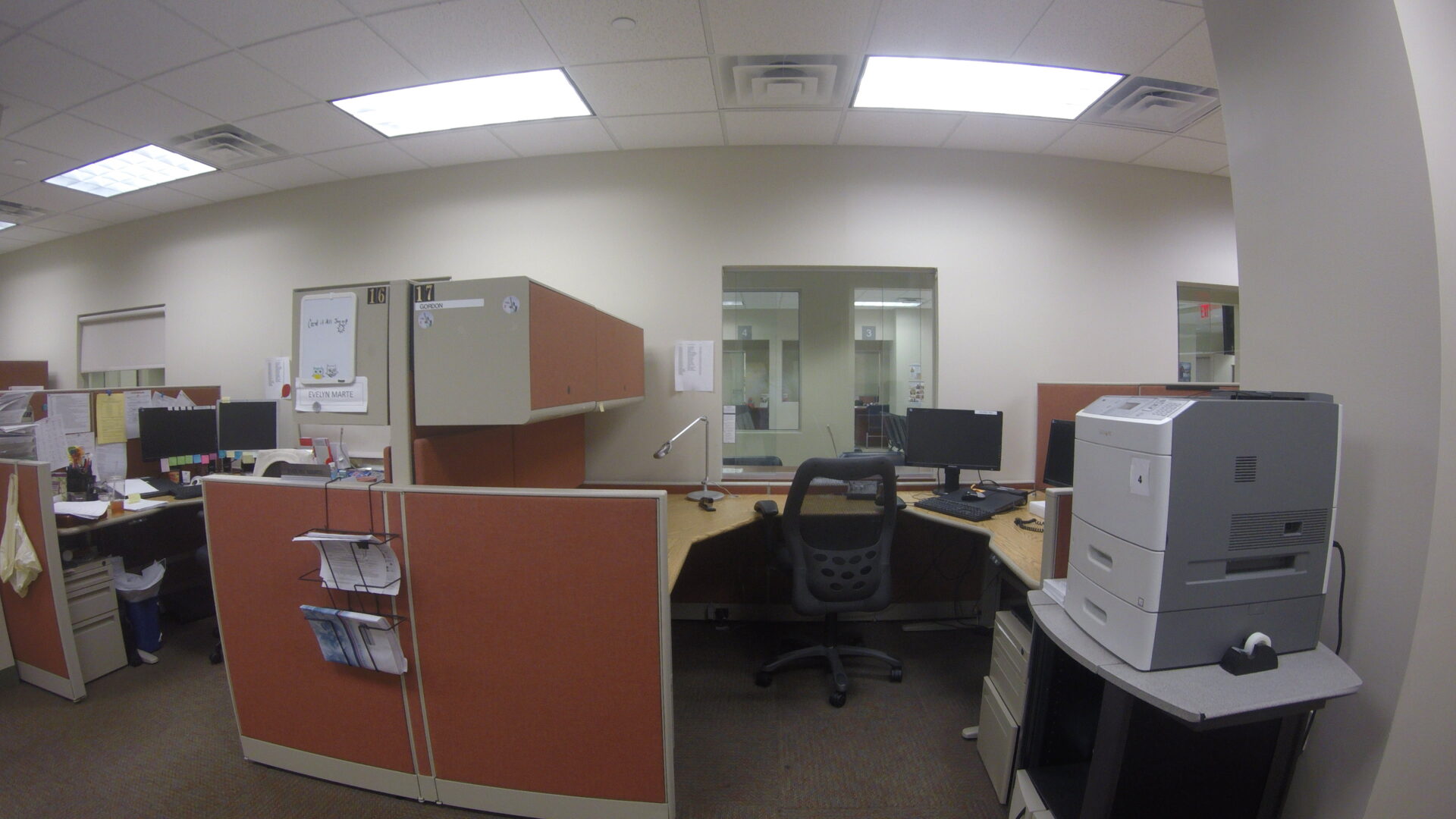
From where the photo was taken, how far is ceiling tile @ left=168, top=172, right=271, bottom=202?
2691 millimetres

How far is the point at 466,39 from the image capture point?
1664mm

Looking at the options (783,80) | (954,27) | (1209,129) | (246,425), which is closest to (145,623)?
(246,425)

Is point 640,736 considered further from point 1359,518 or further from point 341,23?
point 341,23

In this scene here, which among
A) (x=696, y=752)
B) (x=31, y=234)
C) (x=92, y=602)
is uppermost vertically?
(x=31, y=234)

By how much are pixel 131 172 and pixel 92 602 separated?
104 inches

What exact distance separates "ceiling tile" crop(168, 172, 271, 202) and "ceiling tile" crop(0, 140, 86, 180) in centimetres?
41

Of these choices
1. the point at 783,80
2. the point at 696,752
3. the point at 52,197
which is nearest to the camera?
the point at 696,752

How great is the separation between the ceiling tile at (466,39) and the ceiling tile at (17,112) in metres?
1.99

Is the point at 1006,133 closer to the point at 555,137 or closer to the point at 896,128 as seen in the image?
the point at 896,128

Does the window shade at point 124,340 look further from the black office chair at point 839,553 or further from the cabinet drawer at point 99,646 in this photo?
the black office chair at point 839,553

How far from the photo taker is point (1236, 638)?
865 mm

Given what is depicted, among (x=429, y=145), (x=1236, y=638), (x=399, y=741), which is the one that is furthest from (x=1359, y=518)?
(x=429, y=145)

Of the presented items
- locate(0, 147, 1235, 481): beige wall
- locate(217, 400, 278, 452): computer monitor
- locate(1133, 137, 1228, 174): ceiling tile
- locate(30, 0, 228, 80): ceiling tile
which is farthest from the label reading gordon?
locate(1133, 137, 1228, 174): ceiling tile

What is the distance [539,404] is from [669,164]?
71.8 inches
